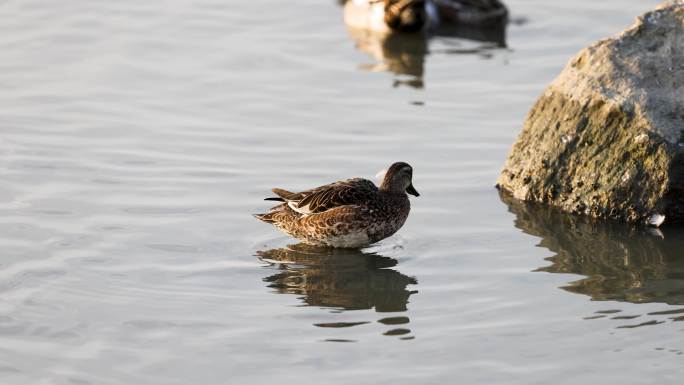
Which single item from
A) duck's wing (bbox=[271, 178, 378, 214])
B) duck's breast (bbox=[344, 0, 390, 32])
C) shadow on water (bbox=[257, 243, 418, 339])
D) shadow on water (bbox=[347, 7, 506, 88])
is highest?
duck's breast (bbox=[344, 0, 390, 32])

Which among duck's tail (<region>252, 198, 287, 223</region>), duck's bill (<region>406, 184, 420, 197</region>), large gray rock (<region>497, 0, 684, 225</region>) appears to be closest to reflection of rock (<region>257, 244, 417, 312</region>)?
duck's tail (<region>252, 198, 287, 223</region>)

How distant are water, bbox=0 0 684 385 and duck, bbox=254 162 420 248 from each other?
18 centimetres

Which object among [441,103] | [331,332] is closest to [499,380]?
[331,332]

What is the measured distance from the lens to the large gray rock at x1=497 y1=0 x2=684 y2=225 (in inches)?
409

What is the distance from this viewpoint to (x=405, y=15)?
17656 mm

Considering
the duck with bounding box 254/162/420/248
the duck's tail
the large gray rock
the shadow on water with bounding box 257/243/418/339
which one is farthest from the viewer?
the large gray rock

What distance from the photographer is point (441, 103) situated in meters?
14.1

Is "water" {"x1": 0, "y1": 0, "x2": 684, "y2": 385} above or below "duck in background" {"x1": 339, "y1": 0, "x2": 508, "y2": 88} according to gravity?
below

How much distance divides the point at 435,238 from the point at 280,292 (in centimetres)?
171

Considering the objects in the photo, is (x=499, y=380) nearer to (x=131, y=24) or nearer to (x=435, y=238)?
(x=435, y=238)

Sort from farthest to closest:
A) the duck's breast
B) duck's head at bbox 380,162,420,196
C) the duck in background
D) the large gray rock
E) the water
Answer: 1. the duck's breast
2. the duck in background
3. duck's head at bbox 380,162,420,196
4. the large gray rock
5. the water

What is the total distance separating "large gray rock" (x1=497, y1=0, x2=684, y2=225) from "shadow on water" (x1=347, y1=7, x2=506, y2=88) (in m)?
4.26

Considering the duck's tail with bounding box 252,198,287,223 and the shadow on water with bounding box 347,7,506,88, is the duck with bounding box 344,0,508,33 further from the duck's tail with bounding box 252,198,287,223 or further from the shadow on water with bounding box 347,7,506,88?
the duck's tail with bounding box 252,198,287,223

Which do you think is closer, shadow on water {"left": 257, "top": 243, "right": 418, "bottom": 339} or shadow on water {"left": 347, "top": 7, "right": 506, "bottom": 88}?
shadow on water {"left": 257, "top": 243, "right": 418, "bottom": 339}
